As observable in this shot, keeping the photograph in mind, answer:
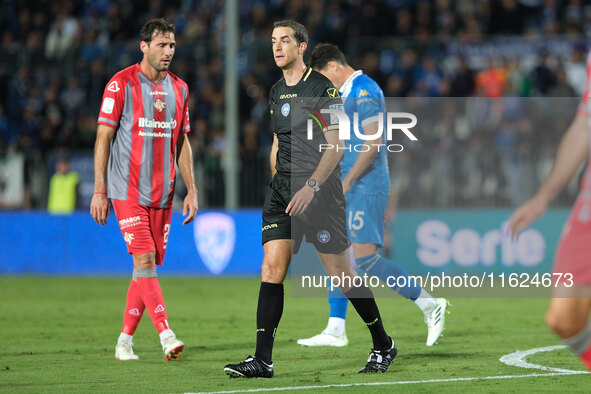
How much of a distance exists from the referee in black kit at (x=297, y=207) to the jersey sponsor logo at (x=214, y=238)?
970 centimetres

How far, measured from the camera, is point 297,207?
649 cm

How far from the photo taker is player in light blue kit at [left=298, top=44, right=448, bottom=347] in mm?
8336

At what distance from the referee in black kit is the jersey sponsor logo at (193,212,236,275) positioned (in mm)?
9704

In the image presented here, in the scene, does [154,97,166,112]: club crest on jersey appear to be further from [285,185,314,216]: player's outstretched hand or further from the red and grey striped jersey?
[285,185,314,216]: player's outstretched hand

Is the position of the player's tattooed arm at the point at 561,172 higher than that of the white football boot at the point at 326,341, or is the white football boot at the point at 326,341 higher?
the player's tattooed arm at the point at 561,172

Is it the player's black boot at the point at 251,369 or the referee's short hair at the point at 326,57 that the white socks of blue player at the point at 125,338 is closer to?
the player's black boot at the point at 251,369

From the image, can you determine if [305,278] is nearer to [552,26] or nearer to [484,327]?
[484,327]

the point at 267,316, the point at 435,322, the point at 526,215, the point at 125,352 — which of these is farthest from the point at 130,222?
the point at 526,215

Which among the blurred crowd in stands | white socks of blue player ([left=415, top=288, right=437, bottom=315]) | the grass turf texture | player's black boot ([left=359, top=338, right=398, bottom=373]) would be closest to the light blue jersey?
white socks of blue player ([left=415, top=288, right=437, bottom=315])

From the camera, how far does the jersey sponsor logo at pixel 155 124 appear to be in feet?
25.7

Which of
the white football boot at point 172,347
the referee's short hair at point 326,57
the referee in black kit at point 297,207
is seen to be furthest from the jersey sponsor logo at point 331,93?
the white football boot at point 172,347

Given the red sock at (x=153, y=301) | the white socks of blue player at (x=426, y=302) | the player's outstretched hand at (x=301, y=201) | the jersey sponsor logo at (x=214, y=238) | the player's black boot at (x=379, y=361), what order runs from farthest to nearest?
the jersey sponsor logo at (x=214, y=238) → the white socks of blue player at (x=426, y=302) → the red sock at (x=153, y=301) → the player's black boot at (x=379, y=361) → the player's outstretched hand at (x=301, y=201)

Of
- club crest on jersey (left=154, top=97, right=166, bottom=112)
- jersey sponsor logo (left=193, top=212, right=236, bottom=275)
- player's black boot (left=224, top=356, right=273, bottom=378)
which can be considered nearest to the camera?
player's black boot (left=224, top=356, right=273, bottom=378)

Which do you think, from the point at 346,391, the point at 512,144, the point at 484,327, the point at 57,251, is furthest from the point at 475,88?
the point at 346,391
